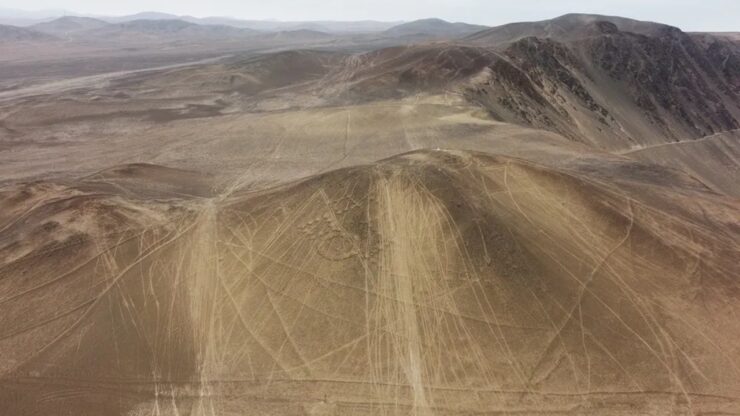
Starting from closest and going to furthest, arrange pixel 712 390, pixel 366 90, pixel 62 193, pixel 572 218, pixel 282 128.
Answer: pixel 712 390 < pixel 572 218 < pixel 62 193 < pixel 282 128 < pixel 366 90

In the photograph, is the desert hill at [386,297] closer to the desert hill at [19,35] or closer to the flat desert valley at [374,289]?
the flat desert valley at [374,289]

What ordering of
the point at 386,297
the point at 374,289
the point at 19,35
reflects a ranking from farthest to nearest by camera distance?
1. the point at 19,35
2. the point at 374,289
3. the point at 386,297

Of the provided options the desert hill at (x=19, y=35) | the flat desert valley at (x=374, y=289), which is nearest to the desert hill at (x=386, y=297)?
the flat desert valley at (x=374, y=289)

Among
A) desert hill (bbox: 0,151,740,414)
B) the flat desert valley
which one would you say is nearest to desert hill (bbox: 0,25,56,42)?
the flat desert valley

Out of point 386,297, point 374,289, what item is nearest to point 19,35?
point 374,289

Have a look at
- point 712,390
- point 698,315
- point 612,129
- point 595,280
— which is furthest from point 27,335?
A: point 612,129

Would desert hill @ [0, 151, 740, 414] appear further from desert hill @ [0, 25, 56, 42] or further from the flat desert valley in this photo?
desert hill @ [0, 25, 56, 42]

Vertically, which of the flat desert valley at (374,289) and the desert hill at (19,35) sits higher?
the desert hill at (19,35)

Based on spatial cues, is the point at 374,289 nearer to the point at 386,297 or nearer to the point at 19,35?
the point at 386,297

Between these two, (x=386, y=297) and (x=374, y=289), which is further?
(x=374, y=289)

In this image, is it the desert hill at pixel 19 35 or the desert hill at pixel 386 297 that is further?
the desert hill at pixel 19 35

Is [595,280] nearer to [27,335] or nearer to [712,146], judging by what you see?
[27,335]
